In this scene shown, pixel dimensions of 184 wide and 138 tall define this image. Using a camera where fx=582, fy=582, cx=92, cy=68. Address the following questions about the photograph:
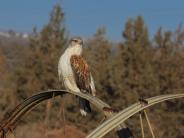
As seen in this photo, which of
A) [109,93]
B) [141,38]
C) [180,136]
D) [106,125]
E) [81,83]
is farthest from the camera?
[141,38]

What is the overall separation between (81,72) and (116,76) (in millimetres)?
29137

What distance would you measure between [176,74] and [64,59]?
29918 mm

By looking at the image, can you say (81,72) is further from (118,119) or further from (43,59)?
(43,59)

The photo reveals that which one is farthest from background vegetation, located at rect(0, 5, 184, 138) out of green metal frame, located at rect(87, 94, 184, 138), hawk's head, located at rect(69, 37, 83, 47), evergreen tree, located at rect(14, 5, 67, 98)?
green metal frame, located at rect(87, 94, 184, 138)

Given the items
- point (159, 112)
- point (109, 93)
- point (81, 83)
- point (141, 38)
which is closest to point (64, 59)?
point (81, 83)

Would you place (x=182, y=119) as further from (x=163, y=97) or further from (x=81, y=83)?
(x=163, y=97)

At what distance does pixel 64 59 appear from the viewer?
6.67 m

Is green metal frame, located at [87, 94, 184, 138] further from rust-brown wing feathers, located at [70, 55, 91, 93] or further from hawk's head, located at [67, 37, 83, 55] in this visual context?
hawk's head, located at [67, 37, 83, 55]

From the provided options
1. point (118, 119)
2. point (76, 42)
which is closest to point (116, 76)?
point (76, 42)

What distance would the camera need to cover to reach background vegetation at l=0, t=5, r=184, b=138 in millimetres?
33094

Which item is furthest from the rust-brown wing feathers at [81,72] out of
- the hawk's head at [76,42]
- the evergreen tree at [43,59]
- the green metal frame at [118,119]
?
the evergreen tree at [43,59]

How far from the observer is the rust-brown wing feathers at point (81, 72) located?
619cm

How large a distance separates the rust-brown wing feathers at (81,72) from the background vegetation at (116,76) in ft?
78.3

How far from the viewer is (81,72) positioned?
641 cm
